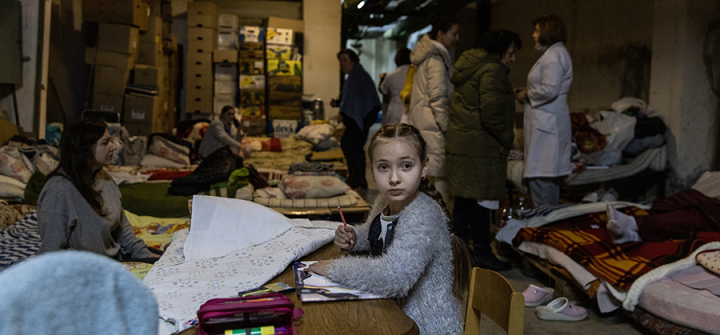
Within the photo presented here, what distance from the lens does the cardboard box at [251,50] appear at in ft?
27.6

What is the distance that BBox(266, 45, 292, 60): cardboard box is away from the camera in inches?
330

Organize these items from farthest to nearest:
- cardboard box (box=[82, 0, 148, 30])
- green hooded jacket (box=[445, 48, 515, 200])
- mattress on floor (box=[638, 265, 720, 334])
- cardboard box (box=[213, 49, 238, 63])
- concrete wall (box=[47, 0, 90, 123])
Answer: cardboard box (box=[213, 49, 238, 63]) < cardboard box (box=[82, 0, 148, 30]) < concrete wall (box=[47, 0, 90, 123]) < green hooded jacket (box=[445, 48, 515, 200]) < mattress on floor (box=[638, 265, 720, 334])

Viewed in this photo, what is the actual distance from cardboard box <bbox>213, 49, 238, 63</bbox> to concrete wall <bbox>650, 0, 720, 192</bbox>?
237 inches

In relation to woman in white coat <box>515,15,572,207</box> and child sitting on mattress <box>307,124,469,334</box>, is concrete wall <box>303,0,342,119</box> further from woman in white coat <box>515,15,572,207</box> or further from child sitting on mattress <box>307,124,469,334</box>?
child sitting on mattress <box>307,124,469,334</box>

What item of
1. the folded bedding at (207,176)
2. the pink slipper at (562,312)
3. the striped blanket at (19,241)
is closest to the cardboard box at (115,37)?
the folded bedding at (207,176)

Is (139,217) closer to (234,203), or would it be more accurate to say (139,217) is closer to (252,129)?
(234,203)

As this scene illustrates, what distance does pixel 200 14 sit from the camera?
328 inches

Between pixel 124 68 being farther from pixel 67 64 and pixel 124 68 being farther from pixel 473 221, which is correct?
pixel 473 221

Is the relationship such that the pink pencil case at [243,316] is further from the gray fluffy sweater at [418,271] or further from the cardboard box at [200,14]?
the cardboard box at [200,14]

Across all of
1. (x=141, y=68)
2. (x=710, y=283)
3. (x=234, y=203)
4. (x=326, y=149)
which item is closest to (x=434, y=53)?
(x=710, y=283)

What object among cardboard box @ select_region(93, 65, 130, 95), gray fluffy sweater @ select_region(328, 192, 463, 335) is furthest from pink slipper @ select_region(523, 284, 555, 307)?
cardboard box @ select_region(93, 65, 130, 95)

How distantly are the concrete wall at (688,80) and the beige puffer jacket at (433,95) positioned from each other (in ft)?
6.23

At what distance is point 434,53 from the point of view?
3828 millimetres

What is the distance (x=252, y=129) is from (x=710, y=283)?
22.3 feet
